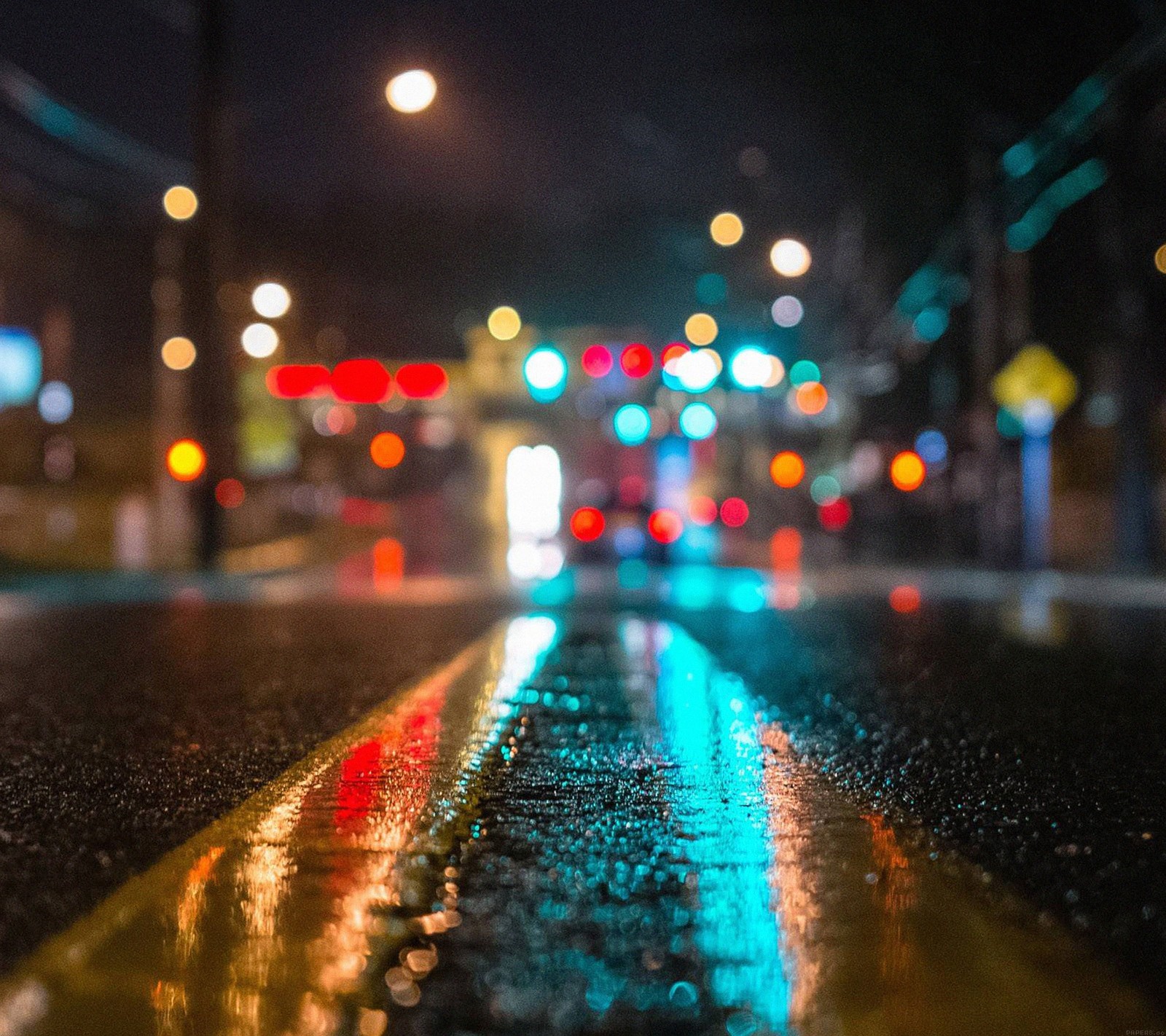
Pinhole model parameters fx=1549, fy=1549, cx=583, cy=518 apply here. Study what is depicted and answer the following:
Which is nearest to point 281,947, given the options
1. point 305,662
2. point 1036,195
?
point 305,662

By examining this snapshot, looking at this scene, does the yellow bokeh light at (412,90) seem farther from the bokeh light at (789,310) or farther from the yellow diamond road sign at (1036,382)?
the bokeh light at (789,310)

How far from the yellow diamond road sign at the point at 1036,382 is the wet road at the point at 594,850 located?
12.3m

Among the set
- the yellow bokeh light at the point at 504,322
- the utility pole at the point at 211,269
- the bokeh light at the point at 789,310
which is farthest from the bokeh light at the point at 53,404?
the bokeh light at the point at 789,310

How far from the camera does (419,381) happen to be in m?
34.2

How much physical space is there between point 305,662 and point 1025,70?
52.0 feet

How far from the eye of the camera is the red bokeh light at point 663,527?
95.8 feet

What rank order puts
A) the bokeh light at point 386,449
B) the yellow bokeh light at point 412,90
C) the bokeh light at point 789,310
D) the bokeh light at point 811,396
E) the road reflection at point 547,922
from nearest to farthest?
1. the road reflection at point 547,922
2. the yellow bokeh light at point 412,90
3. the bokeh light at point 811,396
4. the bokeh light at point 789,310
5. the bokeh light at point 386,449

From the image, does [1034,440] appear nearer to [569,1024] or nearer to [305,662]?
[305,662]

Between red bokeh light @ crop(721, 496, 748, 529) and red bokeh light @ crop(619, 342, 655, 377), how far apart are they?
410 inches

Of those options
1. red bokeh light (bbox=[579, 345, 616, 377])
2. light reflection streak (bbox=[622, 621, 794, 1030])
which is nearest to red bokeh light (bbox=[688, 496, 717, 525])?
red bokeh light (bbox=[579, 345, 616, 377])

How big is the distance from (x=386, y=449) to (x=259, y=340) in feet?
21.5

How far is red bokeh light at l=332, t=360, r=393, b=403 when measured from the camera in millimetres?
32594

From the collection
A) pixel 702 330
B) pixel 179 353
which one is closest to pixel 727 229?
pixel 702 330

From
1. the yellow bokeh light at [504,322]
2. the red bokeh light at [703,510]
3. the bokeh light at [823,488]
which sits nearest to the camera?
the yellow bokeh light at [504,322]
